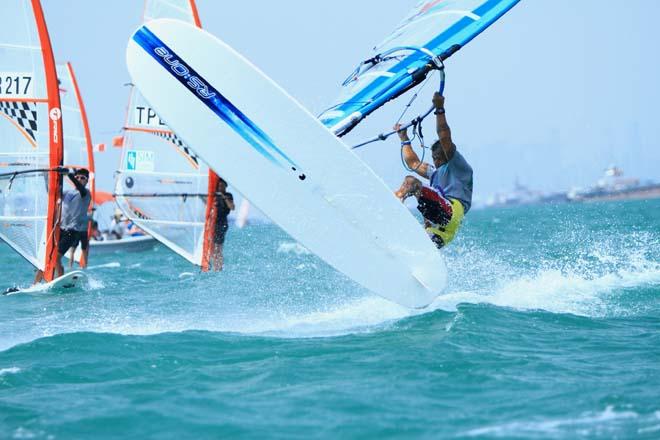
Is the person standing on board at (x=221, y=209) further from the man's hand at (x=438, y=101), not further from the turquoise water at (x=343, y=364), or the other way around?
the man's hand at (x=438, y=101)

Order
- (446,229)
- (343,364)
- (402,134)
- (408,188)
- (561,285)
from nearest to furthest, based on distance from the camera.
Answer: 1. (343,364)
2. (408,188)
3. (446,229)
4. (402,134)
5. (561,285)

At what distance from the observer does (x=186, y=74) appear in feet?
19.0

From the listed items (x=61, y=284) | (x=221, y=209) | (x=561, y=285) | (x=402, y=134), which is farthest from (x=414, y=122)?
(x=221, y=209)

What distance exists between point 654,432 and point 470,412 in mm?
810

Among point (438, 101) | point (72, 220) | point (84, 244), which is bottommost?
point (84, 244)

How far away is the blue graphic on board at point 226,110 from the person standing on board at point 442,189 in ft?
3.51

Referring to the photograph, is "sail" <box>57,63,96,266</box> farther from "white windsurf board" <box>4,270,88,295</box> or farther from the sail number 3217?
"white windsurf board" <box>4,270,88,295</box>

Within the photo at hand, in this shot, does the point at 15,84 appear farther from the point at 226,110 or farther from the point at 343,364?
the point at 343,364

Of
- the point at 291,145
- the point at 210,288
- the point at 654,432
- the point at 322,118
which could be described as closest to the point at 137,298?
the point at 210,288

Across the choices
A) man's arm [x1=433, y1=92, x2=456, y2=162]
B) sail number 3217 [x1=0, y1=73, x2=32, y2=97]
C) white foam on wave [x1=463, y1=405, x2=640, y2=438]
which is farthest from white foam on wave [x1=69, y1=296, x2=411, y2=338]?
sail number 3217 [x1=0, y1=73, x2=32, y2=97]

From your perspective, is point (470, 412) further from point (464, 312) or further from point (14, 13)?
point (14, 13)

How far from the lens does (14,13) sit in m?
11.0

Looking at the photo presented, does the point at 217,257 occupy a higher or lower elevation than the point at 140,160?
lower

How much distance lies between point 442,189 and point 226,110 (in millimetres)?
1921
